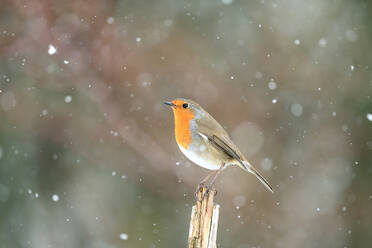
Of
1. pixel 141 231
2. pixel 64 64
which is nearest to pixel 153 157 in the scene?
pixel 141 231

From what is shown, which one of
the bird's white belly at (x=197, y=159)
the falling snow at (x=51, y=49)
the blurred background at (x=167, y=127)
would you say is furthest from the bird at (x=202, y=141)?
the falling snow at (x=51, y=49)

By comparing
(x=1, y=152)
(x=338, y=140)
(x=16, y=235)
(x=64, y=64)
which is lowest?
(x=16, y=235)

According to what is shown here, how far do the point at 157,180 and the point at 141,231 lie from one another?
0.67m

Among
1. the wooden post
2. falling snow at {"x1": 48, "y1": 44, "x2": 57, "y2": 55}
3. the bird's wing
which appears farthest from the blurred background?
the wooden post

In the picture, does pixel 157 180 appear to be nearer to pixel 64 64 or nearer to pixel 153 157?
pixel 153 157

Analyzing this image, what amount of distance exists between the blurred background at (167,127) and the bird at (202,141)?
2.91m

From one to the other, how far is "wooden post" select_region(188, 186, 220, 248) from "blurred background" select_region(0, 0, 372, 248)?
12.8ft

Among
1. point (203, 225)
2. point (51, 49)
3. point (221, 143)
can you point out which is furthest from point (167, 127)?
point (203, 225)

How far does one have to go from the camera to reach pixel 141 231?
6.62 meters

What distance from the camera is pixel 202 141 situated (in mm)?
3459

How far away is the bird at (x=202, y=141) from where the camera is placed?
3.42 metres

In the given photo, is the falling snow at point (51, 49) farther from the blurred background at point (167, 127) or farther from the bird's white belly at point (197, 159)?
the bird's white belly at point (197, 159)

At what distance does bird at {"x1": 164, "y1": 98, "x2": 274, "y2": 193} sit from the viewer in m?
3.42

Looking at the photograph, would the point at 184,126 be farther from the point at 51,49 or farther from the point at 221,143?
the point at 51,49
